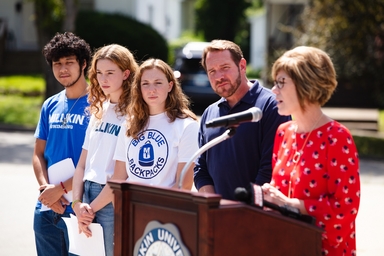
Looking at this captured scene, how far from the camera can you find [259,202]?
2.89 m

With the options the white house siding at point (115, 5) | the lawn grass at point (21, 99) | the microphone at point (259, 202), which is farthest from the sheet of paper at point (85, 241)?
the white house siding at point (115, 5)

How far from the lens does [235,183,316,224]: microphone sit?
288cm

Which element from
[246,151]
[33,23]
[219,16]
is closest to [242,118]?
[246,151]

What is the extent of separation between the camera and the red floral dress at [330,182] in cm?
302

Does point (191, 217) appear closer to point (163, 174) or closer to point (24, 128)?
point (163, 174)

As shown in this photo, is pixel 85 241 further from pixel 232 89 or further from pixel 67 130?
pixel 232 89

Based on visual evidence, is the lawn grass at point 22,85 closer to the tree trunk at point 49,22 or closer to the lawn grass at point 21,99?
the lawn grass at point 21,99

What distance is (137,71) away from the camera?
4.29 metres

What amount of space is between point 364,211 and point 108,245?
5971 millimetres

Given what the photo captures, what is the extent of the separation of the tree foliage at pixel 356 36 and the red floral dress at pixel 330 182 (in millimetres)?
14115

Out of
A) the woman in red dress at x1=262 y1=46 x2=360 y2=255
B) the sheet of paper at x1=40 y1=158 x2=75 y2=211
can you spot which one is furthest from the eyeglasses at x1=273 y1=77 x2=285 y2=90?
the sheet of paper at x1=40 y1=158 x2=75 y2=211

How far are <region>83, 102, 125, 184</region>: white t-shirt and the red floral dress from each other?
1611mm

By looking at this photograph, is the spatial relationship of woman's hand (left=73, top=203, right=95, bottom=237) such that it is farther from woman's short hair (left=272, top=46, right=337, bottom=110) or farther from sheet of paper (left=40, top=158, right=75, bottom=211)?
woman's short hair (left=272, top=46, right=337, bottom=110)

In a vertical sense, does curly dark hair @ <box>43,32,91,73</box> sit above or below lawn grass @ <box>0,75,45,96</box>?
above
